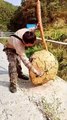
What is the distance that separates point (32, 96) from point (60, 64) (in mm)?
3689

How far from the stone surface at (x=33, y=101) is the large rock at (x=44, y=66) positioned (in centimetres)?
19

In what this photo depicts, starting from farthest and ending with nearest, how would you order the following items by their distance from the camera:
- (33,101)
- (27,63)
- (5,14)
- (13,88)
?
1. (5,14)
2. (13,88)
3. (27,63)
4. (33,101)

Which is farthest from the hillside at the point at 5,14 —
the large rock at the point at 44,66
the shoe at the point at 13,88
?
the shoe at the point at 13,88

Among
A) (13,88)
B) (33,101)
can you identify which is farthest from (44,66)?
(33,101)

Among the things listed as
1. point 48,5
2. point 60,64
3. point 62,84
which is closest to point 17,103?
point 62,84

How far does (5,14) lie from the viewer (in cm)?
4156

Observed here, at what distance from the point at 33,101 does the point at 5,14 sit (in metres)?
34.1

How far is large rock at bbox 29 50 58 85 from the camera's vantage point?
8.86 m

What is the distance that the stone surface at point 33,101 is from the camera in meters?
7.16

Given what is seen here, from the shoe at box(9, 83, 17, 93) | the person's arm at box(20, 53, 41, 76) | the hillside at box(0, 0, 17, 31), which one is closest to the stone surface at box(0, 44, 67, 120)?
the shoe at box(9, 83, 17, 93)

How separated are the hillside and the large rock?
98.6ft

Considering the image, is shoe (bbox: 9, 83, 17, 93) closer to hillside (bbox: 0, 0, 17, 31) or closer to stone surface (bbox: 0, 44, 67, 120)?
stone surface (bbox: 0, 44, 67, 120)

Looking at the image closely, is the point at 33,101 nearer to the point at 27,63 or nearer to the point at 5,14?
the point at 27,63

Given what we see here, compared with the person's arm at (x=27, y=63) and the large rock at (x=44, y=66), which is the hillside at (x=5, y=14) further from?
→ the person's arm at (x=27, y=63)
